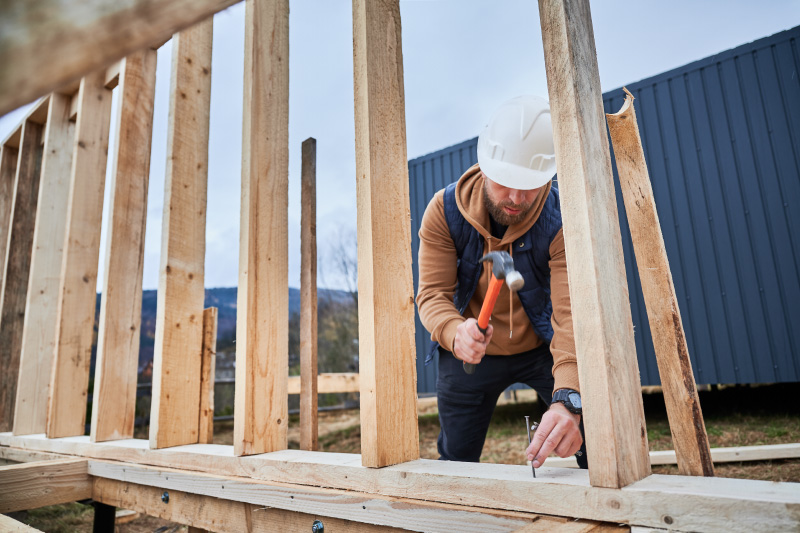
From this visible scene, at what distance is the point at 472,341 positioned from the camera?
175 cm

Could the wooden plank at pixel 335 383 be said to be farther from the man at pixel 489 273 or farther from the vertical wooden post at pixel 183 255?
the man at pixel 489 273

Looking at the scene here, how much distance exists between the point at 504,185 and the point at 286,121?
92 cm

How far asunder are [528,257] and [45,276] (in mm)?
3024

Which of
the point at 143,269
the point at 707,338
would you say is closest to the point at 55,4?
the point at 143,269

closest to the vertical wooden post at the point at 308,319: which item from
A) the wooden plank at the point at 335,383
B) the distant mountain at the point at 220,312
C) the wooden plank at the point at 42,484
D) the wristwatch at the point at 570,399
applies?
the wooden plank at the point at 42,484

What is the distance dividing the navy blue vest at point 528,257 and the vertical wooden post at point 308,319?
695 millimetres

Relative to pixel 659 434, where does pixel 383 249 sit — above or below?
above

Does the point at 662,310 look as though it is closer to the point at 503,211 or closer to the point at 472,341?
the point at 472,341

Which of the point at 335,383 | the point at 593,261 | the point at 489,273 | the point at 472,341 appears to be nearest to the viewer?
the point at 593,261

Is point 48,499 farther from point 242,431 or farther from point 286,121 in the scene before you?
point 286,121

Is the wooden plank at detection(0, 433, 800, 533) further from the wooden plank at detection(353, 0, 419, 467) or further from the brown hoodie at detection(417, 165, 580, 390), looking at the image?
the brown hoodie at detection(417, 165, 580, 390)

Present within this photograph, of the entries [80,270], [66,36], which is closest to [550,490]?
[66,36]

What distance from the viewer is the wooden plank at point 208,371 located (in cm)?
235

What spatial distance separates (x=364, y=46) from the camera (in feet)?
5.01
